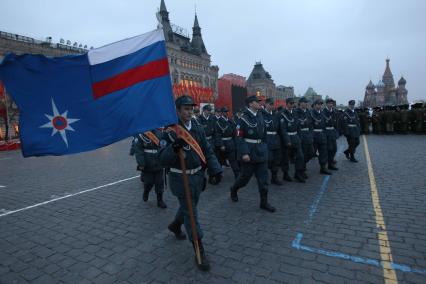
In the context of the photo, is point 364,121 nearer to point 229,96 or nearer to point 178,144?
point 229,96

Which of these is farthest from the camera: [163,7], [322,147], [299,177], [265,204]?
[163,7]

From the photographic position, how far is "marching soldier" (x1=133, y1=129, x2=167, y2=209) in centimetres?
564

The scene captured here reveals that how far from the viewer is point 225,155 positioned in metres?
8.60

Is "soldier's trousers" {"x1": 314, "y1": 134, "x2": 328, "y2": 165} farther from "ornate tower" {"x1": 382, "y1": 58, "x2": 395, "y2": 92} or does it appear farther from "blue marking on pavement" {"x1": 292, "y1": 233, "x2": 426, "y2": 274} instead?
"ornate tower" {"x1": 382, "y1": 58, "x2": 395, "y2": 92}

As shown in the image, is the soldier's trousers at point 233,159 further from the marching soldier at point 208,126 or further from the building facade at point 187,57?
the building facade at point 187,57

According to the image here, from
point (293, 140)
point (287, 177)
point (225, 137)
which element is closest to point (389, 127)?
point (293, 140)

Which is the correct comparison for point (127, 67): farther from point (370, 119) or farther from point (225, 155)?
point (370, 119)

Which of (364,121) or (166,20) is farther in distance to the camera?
(166,20)

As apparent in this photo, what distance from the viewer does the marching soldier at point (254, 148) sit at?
16.7 feet

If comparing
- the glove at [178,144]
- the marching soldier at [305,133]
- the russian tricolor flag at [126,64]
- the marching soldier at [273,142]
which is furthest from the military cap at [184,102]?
the marching soldier at [305,133]

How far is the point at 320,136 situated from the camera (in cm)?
775

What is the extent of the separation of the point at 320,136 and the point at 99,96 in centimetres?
623

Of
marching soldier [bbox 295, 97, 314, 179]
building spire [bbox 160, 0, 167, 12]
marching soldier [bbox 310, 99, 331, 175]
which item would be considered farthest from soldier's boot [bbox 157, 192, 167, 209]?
building spire [bbox 160, 0, 167, 12]

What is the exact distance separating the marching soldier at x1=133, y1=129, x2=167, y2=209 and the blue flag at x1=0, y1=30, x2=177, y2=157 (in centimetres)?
226
